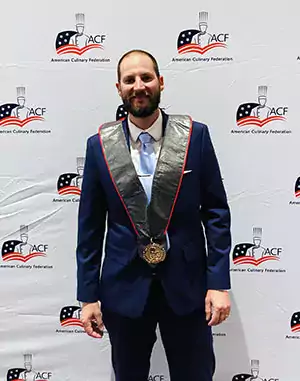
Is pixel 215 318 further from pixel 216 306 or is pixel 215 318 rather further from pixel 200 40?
pixel 200 40

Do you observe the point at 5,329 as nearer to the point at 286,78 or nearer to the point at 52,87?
the point at 52,87

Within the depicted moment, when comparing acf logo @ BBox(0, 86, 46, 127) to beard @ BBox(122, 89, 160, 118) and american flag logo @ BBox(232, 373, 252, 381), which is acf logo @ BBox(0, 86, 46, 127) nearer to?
beard @ BBox(122, 89, 160, 118)

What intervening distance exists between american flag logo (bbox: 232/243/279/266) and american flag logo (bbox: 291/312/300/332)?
240mm

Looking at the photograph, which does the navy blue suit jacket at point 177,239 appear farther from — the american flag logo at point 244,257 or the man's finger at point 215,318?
the american flag logo at point 244,257

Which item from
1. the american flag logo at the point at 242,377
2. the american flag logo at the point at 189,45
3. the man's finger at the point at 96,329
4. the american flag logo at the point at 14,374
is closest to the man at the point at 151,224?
the man's finger at the point at 96,329

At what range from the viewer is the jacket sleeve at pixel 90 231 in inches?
47.2

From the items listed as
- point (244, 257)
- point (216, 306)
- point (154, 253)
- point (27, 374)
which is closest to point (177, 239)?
point (154, 253)

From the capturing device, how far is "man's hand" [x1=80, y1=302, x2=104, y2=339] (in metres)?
1.24

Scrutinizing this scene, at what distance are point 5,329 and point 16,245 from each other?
0.36 m

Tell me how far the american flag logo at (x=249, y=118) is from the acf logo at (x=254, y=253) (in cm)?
40

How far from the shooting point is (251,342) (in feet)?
5.68

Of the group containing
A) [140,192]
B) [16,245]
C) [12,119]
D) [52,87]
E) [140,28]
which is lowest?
[16,245]

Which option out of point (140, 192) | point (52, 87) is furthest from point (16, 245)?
point (140, 192)

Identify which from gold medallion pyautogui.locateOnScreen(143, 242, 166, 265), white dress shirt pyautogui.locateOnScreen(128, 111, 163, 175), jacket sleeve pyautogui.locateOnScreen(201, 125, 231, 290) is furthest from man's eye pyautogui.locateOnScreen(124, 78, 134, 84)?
gold medallion pyautogui.locateOnScreen(143, 242, 166, 265)
